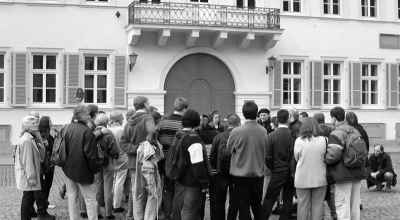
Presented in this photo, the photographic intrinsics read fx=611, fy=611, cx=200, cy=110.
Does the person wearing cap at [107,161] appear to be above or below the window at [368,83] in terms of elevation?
below

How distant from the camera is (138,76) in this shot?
22016mm

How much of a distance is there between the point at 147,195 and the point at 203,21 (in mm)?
13907

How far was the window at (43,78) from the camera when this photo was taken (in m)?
21.2

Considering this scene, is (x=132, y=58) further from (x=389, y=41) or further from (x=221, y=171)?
(x=221, y=171)

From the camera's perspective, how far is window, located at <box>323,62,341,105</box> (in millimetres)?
24672

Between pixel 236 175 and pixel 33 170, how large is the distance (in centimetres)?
299

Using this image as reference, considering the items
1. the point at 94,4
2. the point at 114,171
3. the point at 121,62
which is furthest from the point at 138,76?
the point at 114,171

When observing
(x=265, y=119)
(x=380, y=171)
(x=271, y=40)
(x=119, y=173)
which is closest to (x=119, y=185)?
(x=119, y=173)

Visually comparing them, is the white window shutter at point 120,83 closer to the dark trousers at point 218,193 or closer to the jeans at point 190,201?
the dark trousers at point 218,193

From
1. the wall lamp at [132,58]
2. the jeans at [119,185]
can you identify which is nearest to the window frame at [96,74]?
the wall lamp at [132,58]

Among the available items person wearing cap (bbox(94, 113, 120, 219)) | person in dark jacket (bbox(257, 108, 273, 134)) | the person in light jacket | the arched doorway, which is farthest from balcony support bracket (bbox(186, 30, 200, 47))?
the person in light jacket

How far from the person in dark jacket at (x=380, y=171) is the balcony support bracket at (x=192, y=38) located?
9633mm

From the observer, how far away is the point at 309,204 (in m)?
8.58

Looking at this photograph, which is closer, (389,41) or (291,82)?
(291,82)
